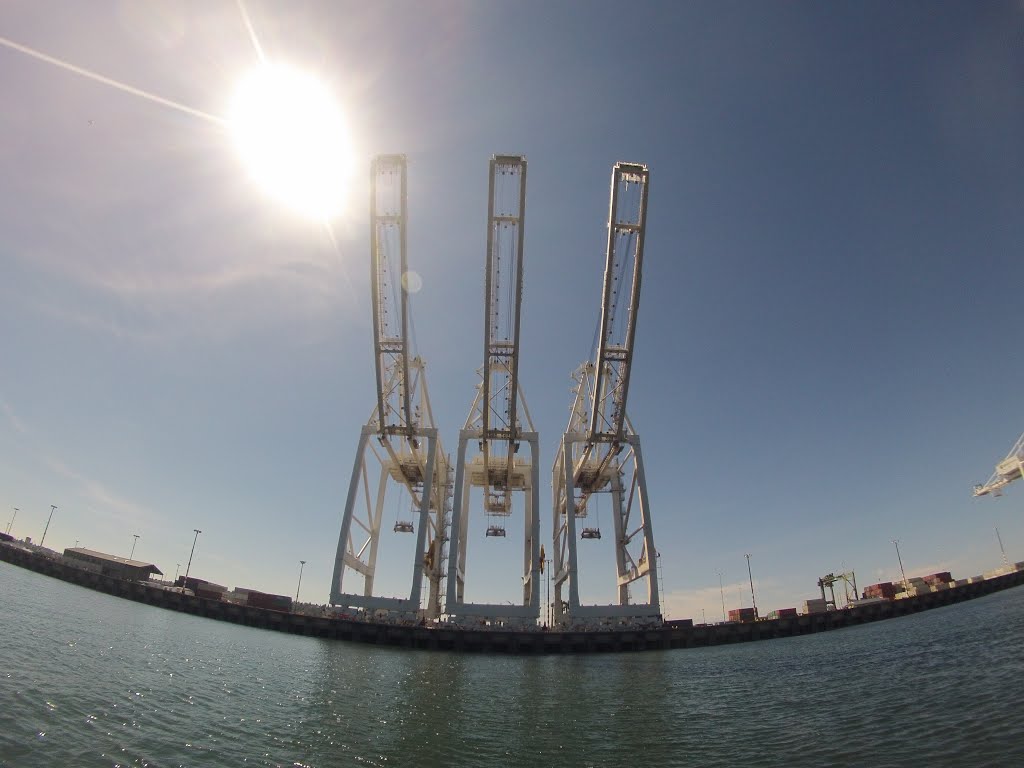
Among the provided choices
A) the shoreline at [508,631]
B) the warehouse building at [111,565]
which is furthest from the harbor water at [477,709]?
the warehouse building at [111,565]

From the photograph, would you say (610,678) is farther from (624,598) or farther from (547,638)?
(624,598)

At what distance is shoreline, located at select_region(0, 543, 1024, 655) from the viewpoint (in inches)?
1681

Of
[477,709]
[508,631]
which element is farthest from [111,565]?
[477,709]

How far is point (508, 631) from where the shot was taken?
143 feet

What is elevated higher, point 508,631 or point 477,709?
point 508,631

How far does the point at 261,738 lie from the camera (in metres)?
12.2

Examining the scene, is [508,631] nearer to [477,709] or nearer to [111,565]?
[477,709]

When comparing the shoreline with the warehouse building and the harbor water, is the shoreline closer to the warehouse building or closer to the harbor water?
the warehouse building

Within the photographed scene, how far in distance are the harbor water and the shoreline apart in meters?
16.1

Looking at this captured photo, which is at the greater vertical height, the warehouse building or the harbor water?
the warehouse building

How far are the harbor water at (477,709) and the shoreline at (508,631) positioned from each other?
1615cm

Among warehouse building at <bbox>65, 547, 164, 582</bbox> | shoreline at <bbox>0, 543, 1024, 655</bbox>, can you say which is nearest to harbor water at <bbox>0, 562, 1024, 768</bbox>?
shoreline at <bbox>0, 543, 1024, 655</bbox>

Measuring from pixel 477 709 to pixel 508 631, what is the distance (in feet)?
92.6

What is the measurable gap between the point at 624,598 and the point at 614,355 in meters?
24.9
